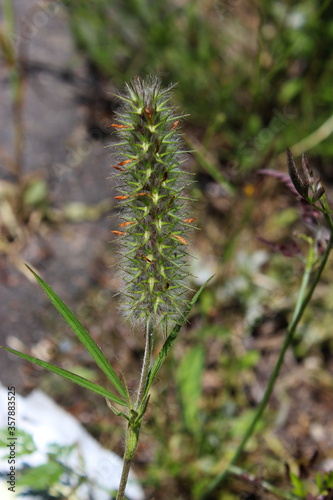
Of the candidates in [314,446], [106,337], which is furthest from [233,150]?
[314,446]

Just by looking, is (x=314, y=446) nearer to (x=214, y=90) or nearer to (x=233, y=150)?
(x=233, y=150)

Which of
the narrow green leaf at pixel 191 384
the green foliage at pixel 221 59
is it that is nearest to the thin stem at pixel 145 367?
the narrow green leaf at pixel 191 384

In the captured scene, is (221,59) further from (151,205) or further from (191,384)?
(151,205)

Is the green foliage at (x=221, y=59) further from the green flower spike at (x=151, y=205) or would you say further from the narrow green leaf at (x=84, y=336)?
the narrow green leaf at (x=84, y=336)

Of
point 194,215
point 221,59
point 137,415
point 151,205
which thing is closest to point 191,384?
point 194,215

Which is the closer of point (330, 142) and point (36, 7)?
point (330, 142)

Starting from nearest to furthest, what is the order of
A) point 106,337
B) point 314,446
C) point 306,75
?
1. point 314,446
2. point 106,337
3. point 306,75
